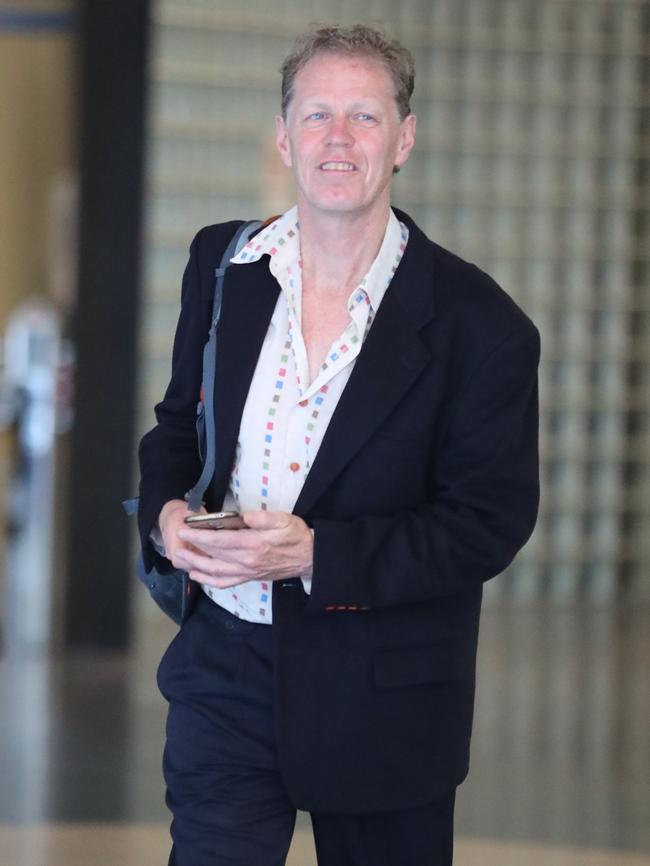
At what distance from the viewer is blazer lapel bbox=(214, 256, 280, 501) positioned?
7.13 ft

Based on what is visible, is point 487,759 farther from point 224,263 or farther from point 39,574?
point 224,263

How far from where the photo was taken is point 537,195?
6.85m

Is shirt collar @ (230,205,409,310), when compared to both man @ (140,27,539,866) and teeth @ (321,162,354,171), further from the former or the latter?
teeth @ (321,162,354,171)

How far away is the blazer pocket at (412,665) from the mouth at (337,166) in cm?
69

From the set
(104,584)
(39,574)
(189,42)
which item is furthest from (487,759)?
(189,42)

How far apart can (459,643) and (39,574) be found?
155 inches

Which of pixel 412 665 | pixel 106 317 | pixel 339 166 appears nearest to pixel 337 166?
pixel 339 166

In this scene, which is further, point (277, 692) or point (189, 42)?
point (189, 42)

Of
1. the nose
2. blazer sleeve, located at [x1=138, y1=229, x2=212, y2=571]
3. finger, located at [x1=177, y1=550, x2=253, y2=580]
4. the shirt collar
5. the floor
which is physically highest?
the nose

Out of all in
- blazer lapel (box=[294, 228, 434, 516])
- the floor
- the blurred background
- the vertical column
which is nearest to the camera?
blazer lapel (box=[294, 228, 434, 516])

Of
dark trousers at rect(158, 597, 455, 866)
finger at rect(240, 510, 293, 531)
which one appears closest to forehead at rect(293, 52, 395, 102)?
finger at rect(240, 510, 293, 531)

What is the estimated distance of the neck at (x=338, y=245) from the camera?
2172 millimetres

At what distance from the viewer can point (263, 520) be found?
1971 millimetres

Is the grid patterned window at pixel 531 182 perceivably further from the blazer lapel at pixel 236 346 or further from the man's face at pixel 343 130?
the man's face at pixel 343 130
